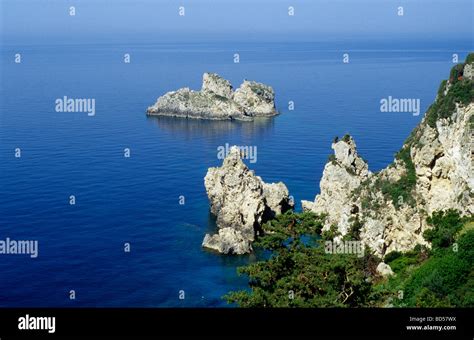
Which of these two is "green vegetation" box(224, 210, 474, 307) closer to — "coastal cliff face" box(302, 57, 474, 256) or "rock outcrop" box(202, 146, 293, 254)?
"coastal cliff face" box(302, 57, 474, 256)

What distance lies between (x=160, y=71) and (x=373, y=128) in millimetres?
92838

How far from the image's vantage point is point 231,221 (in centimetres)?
6750

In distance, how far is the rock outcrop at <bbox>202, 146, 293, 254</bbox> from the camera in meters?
66.1

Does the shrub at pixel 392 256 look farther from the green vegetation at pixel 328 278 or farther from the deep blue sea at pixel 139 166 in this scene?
the deep blue sea at pixel 139 166

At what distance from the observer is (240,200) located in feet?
221

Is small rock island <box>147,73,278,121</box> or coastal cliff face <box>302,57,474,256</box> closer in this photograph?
coastal cliff face <box>302,57,474,256</box>

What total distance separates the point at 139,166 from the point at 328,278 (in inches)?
2623

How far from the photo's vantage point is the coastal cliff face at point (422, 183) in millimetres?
43938

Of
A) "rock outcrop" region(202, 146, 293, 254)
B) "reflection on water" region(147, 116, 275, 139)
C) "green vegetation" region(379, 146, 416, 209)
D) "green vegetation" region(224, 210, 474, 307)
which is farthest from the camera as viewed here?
"reflection on water" region(147, 116, 275, 139)

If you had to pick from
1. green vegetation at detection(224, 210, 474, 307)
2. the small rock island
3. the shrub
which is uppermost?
the small rock island

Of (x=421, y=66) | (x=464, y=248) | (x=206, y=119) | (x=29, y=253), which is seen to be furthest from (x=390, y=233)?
(x=421, y=66)

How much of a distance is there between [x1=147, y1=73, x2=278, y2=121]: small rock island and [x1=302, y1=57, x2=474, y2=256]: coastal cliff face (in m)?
83.5

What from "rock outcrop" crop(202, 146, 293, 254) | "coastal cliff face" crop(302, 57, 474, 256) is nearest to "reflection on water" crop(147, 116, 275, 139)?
"rock outcrop" crop(202, 146, 293, 254)

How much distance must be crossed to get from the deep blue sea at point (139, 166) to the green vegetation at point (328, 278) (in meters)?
21.4
